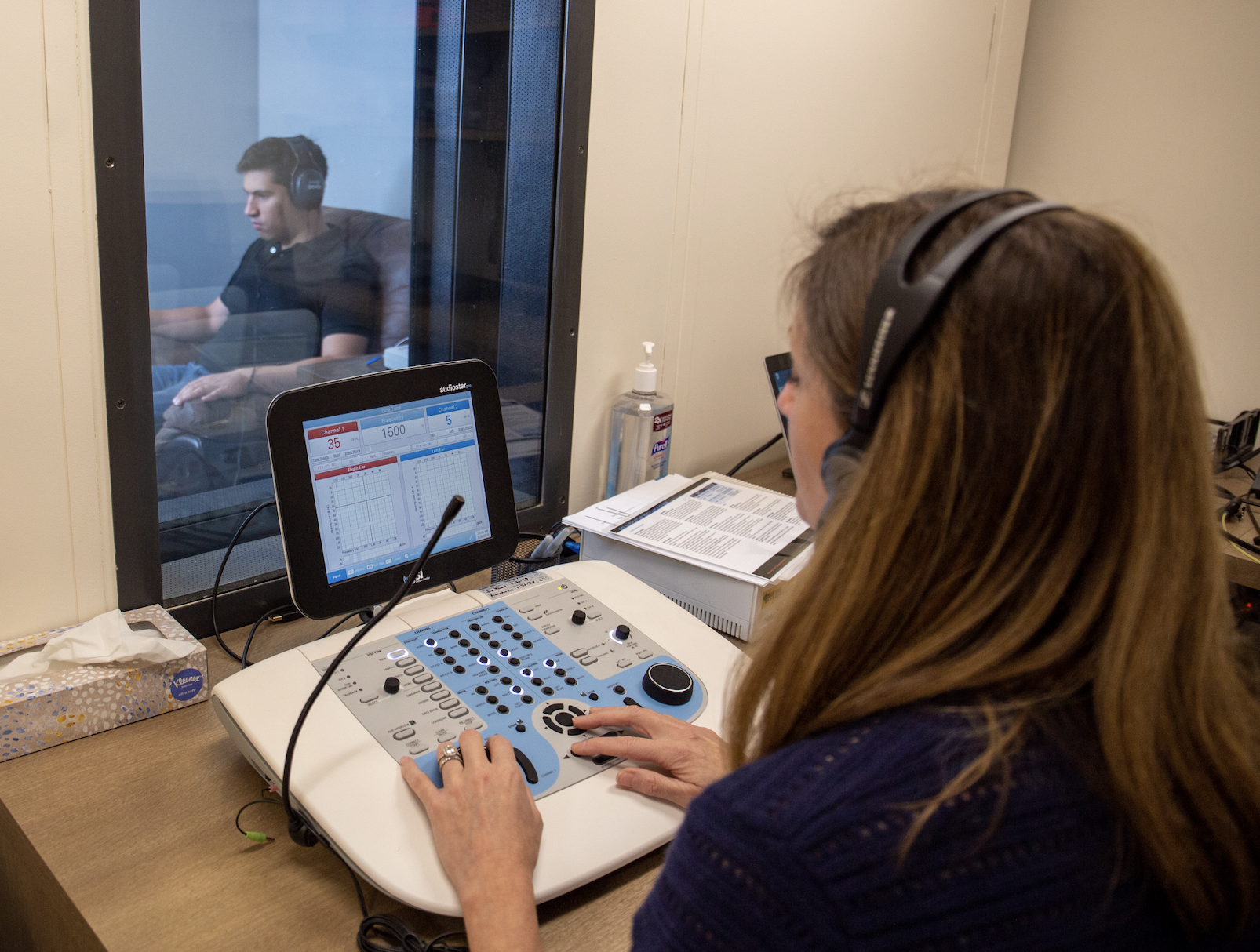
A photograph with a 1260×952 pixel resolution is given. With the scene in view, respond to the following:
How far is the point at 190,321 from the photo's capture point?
43.0 inches

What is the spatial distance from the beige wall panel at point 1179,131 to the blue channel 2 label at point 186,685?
6.36 feet

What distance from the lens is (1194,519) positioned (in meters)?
0.58

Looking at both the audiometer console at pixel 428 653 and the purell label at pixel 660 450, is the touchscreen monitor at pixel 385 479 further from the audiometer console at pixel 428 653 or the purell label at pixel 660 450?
the purell label at pixel 660 450

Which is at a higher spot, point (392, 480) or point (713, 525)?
point (392, 480)

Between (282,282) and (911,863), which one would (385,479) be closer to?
(282,282)

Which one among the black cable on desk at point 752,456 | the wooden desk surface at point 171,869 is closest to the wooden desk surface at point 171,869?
the wooden desk surface at point 171,869

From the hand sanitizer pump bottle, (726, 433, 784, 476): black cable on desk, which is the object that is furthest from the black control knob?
(726, 433, 784, 476): black cable on desk

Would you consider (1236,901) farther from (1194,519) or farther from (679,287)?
(679,287)

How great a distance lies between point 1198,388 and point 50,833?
0.95 m

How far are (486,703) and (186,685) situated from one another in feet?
1.09

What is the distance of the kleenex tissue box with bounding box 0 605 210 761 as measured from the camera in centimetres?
89

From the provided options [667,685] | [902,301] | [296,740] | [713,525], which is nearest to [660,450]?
[713,525]

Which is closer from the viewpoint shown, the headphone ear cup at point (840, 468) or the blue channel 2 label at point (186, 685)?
the headphone ear cup at point (840, 468)

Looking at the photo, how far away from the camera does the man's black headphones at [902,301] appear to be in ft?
1.85
